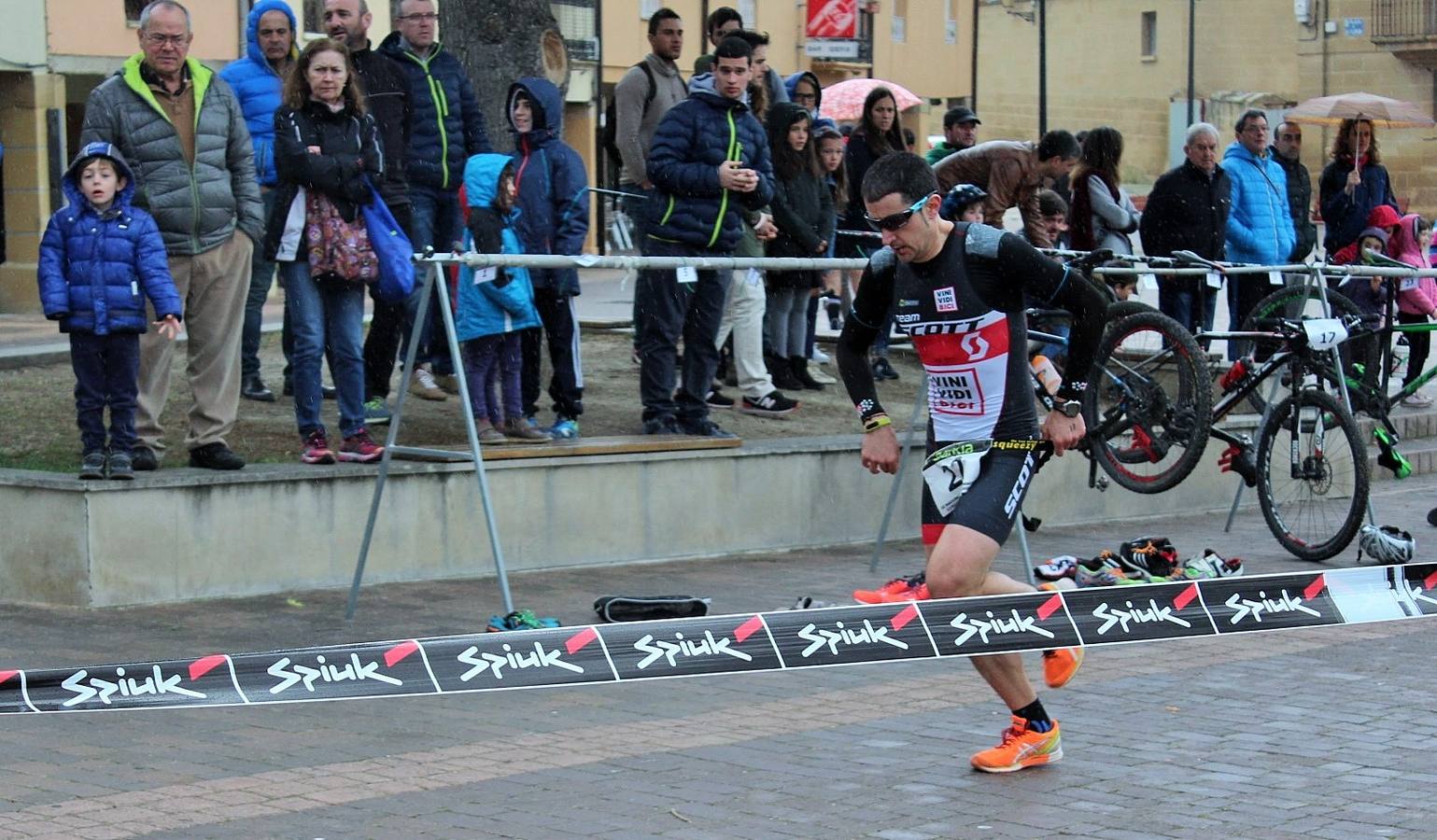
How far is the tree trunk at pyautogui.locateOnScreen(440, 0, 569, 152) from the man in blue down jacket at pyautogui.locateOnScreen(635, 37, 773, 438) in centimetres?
180

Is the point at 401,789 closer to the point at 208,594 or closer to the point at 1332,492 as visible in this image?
the point at 208,594

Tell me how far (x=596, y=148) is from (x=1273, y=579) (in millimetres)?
33022

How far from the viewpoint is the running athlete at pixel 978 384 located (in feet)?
21.8

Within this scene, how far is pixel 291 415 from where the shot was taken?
36.6 feet

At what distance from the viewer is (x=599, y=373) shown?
13.5m

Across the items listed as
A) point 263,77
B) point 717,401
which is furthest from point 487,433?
point 717,401

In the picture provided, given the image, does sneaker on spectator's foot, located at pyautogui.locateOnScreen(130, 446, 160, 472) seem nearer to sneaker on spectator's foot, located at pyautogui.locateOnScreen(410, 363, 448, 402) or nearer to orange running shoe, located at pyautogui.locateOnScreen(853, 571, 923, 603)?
sneaker on spectator's foot, located at pyautogui.locateOnScreen(410, 363, 448, 402)

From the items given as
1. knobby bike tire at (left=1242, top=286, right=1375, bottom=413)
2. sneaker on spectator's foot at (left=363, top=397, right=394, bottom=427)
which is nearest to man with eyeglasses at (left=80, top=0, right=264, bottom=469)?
sneaker on spectator's foot at (left=363, top=397, right=394, bottom=427)

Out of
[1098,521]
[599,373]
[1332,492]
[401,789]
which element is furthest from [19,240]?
[401,789]

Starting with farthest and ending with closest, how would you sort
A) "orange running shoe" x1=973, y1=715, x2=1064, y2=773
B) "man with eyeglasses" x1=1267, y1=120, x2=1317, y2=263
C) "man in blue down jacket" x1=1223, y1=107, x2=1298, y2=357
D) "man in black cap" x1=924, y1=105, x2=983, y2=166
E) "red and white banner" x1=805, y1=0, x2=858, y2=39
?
"red and white banner" x1=805, y1=0, x2=858, y2=39 → "man with eyeglasses" x1=1267, y1=120, x2=1317, y2=263 → "man in black cap" x1=924, y1=105, x2=983, y2=166 → "man in blue down jacket" x1=1223, y1=107, x2=1298, y2=357 → "orange running shoe" x1=973, y1=715, x2=1064, y2=773

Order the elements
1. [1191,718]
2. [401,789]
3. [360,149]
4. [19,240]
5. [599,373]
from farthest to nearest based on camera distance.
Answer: [19,240] → [599,373] → [360,149] → [1191,718] → [401,789]

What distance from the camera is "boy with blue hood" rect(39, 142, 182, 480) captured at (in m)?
8.92

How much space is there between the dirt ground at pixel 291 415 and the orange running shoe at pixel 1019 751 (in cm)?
Answer: 465

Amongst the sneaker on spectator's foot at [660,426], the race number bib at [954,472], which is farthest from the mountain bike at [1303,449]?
the race number bib at [954,472]
